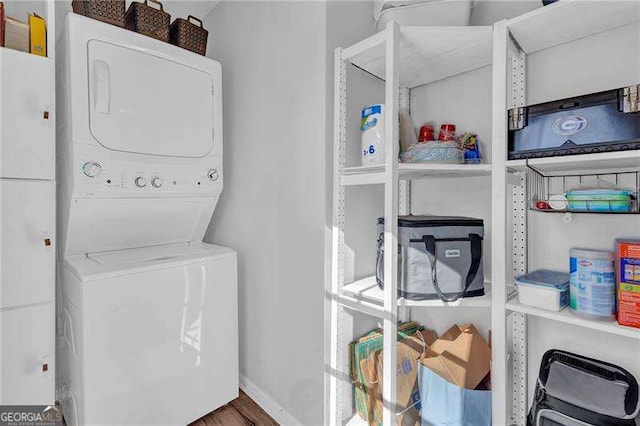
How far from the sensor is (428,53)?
1.37 metres

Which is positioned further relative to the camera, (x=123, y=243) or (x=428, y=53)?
(x=123, y=243)

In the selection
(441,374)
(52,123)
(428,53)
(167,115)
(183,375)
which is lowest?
(183,375)

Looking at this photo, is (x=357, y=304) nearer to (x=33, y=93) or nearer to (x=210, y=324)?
(x=210, y=324)

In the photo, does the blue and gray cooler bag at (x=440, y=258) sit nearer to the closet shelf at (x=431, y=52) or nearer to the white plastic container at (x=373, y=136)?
the white plastic container at (x=373, y=136)

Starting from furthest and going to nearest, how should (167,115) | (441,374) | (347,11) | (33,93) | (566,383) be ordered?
(167,115) < (347,11) < (33,93) < (441,374) < (566,383)

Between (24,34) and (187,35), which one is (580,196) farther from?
(24,34)

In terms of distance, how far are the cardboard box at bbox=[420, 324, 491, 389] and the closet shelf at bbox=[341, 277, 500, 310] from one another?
8.0 inches

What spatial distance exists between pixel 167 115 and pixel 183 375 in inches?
53.8

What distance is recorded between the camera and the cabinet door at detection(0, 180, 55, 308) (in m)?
1.40

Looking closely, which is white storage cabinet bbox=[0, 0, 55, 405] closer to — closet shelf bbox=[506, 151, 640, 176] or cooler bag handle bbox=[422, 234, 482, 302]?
cooler bag handle bbox=[422, 234, 482, 302]

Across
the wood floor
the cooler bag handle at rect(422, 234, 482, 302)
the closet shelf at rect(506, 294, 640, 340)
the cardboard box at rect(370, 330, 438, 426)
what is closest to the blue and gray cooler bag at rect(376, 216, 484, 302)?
the cooler bag handle at rect(422, 234, 482, 302)

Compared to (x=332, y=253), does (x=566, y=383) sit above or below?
below

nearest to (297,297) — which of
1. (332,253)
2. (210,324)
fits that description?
(332,253)

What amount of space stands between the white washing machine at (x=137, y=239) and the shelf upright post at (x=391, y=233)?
0.97 m
